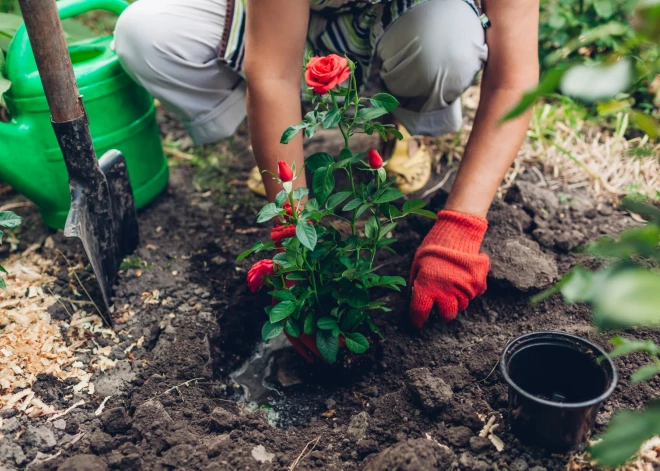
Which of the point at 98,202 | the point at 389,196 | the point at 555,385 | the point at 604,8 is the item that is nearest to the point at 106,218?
the point at 98,202

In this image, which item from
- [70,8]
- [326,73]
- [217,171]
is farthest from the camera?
[217,171]

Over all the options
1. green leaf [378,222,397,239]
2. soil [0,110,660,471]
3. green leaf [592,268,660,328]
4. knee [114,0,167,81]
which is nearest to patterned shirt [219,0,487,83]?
knee [114,0,167,81]

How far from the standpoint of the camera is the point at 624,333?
5.35 ft

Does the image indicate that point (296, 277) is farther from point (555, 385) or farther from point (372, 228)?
point (555, 385)

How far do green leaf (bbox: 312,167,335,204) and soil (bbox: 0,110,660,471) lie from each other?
0.51m

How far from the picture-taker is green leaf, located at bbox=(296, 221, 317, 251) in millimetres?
1312

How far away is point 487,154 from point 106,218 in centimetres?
118

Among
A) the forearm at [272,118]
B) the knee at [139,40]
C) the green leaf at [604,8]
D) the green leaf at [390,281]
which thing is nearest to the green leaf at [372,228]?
the green leaf at [390,281]

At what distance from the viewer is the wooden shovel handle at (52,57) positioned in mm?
1648

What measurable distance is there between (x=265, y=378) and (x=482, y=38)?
121cm

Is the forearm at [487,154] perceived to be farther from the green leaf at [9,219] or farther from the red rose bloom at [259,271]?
the green leaf at [9,219]

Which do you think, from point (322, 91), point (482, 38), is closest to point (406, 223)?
point (482, 38)

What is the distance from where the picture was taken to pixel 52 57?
67.6 inches

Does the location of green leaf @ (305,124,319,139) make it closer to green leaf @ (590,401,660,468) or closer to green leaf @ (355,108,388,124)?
green leaf @ (355,108,388,124)
